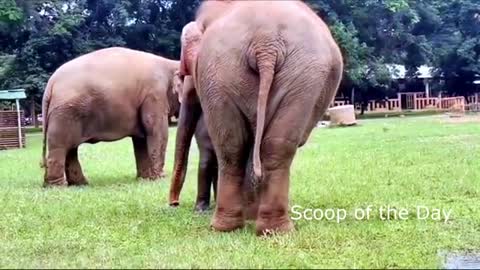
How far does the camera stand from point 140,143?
10945mm

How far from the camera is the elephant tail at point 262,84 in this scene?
15.9 ft

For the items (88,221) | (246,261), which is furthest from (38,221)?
Answer: (246,261)

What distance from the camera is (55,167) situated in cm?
984

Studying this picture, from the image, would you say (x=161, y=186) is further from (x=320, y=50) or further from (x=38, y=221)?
(x=320, y=50)

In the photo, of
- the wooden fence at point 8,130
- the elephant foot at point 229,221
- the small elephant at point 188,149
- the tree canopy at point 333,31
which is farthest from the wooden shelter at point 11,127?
the elephant foot at point 229,221

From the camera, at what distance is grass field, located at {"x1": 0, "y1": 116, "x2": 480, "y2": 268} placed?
14.4 feet

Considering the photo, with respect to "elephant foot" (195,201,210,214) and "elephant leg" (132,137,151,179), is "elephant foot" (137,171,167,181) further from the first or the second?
"elephant foot" (195,201,210,214)

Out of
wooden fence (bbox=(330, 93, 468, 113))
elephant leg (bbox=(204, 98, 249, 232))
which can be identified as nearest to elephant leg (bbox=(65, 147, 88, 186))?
elephant leg (bbox=(204, 98, 249, 232))

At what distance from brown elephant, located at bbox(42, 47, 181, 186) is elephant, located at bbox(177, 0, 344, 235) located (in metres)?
4.69

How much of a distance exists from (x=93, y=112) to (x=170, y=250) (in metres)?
5.71

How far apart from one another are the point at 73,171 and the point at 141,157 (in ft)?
3.26

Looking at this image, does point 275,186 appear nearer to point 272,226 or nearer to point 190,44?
point 272,226

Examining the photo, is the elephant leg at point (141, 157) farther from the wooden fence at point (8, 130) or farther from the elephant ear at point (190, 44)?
the wooden fence at point (8, 130)

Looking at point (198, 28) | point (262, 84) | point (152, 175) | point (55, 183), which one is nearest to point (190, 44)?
point (198, 28)
